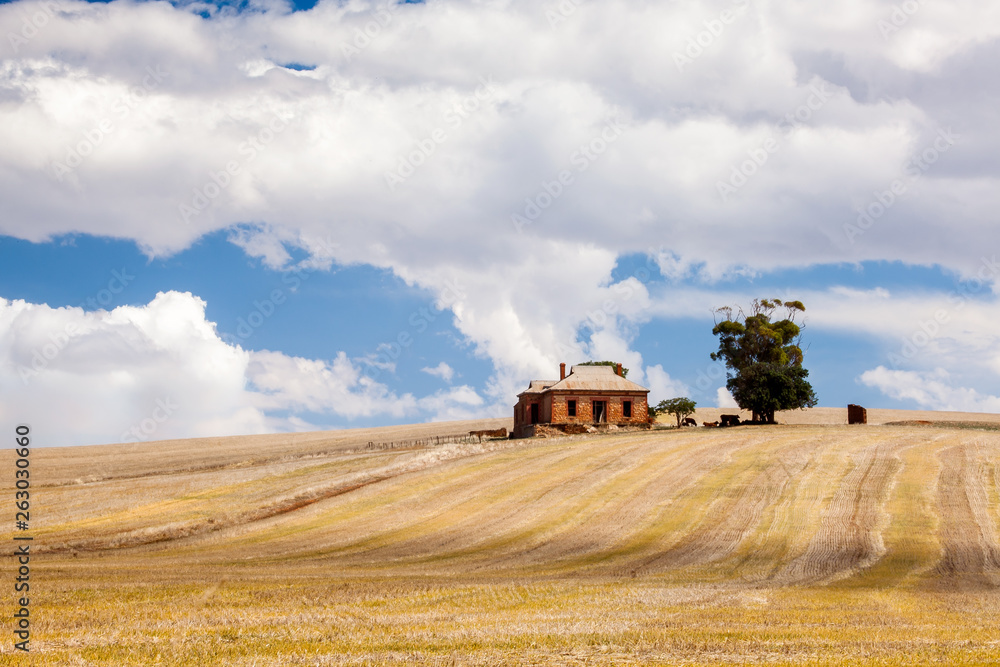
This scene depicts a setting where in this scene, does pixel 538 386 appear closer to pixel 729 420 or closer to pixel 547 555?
pixel 729 420

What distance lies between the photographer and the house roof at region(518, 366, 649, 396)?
68.8 metres

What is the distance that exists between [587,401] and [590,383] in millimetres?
1943

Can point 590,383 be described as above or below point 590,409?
above

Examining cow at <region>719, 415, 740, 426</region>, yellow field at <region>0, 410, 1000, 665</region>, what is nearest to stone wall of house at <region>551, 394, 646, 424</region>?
cow at <region>719, 415, 740, 426</region>

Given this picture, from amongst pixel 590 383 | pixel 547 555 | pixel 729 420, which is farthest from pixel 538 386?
pixel 547 555

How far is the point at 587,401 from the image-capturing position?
224ft

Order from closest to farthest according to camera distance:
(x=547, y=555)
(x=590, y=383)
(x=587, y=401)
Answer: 1. (x=547, y=555)
2. (x=587, y=401)
3. (x=590, y=383)

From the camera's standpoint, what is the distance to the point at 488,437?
231 ft

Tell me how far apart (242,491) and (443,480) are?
10.00 m

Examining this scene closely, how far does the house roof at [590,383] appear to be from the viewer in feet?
226

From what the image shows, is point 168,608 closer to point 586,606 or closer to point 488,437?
point 586,606

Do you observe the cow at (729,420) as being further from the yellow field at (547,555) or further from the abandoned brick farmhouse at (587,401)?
the yellow field at (547,555)

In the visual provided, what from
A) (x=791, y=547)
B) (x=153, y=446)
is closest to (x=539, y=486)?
(x=791, y=547)

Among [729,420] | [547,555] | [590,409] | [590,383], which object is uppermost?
[590,383]
